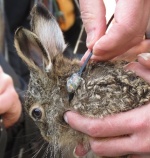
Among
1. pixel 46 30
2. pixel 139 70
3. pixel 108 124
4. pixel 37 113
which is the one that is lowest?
pixel 37 113

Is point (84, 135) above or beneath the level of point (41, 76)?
beneath

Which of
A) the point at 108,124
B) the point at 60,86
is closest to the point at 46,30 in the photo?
the point at 60,86

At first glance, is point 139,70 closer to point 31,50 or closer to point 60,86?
point 60,86

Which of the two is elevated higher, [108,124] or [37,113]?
[108,124]

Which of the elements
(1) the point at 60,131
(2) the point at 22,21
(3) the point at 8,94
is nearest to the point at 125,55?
(1) the point at 60,131

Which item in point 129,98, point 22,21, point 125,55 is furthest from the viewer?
point 22,21

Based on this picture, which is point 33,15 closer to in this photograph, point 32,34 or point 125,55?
point 32,34
